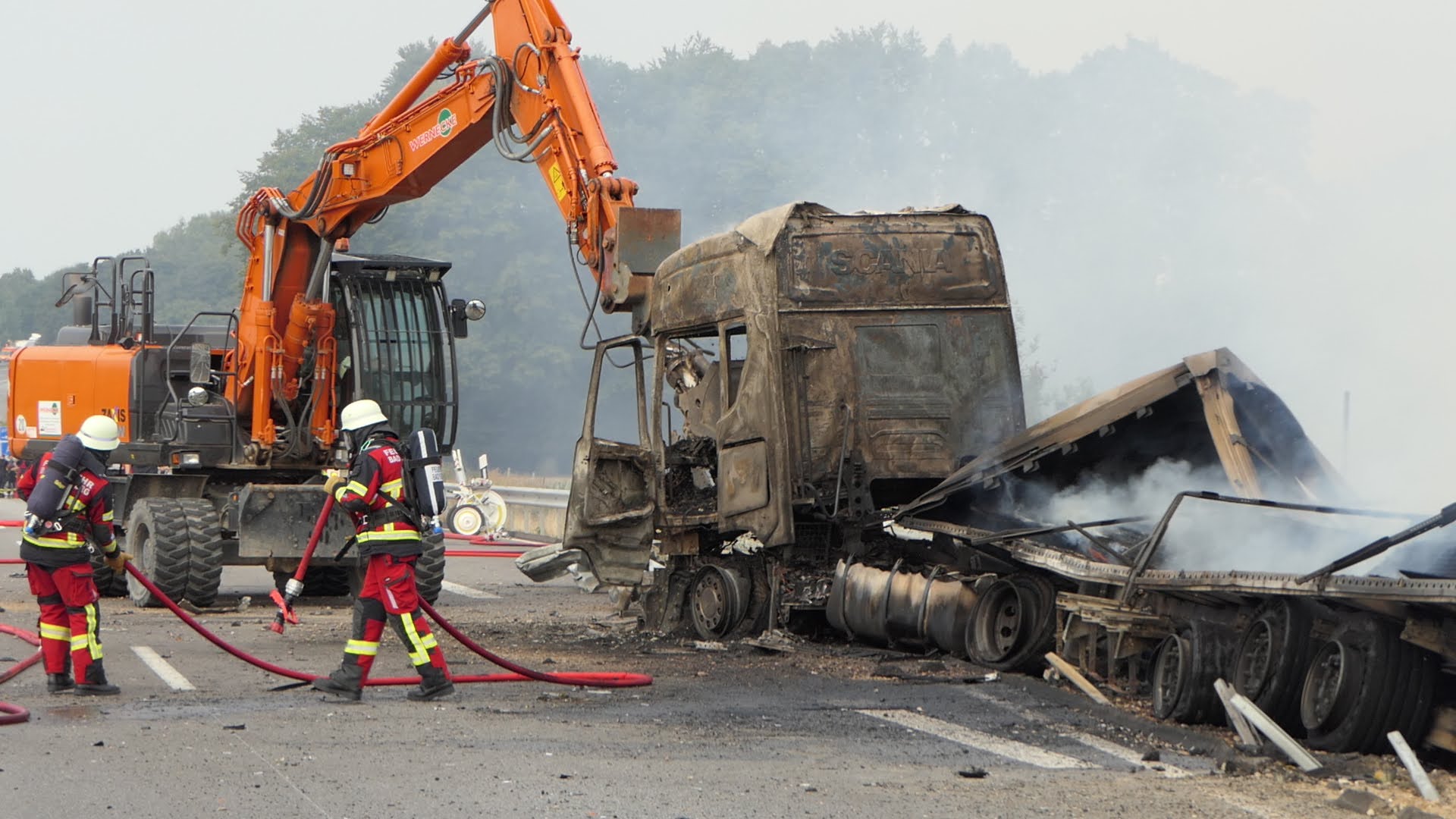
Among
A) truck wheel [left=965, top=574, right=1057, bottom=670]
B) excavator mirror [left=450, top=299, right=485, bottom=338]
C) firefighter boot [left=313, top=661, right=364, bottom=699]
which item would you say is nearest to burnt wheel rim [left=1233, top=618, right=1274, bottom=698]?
truck wheel [left=965, top=574, right=1057, bottom=670]

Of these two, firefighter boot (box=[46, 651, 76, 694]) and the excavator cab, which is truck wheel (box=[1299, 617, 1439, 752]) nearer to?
firefighter boot (box=[46, 651, 76, 694])

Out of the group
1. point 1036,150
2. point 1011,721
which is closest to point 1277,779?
point 1011,721

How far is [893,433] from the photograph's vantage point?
12.2 m

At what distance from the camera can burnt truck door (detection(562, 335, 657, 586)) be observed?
13062 millimetres

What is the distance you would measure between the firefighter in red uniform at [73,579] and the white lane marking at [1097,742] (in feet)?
16.3

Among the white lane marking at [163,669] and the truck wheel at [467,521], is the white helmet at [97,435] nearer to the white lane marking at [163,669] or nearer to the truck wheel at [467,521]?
the white lane marking at [163,669]

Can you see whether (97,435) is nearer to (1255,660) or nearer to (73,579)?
(73,579)

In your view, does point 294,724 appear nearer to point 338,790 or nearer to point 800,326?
point 338,790

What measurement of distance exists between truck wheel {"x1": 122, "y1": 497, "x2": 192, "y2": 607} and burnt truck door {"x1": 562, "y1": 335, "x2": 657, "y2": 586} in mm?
4036

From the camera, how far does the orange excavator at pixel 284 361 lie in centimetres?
1537

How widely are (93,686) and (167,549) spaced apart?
550 cm

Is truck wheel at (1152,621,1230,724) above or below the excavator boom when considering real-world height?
below

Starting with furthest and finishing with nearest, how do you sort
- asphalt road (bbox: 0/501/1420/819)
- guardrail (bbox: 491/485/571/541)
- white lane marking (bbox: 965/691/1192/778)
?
guardrail (bbox: 491/485/571/541), white lane marking (bbox: 965/691/1192/778), asphalt road (bbox: 0/501/1420/819)

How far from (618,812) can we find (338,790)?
1222mm
